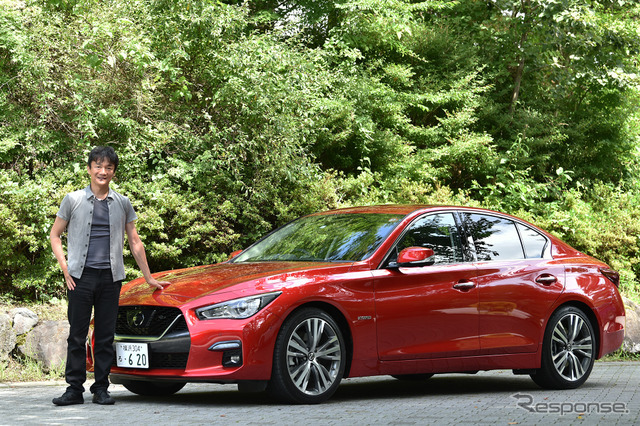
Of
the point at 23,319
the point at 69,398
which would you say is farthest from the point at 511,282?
the point at 23,319

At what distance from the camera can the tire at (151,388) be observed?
25.8ft

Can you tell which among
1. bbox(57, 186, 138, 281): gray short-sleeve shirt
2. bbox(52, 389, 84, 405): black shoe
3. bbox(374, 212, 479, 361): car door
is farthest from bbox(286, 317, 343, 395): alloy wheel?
bbox(52, 389, 84, 405): black shoe

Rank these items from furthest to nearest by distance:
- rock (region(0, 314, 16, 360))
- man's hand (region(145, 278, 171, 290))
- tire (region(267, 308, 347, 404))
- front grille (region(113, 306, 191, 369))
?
rock (region(0, 314, 16, 360)), man's hand (region(145, 278, 171, 290)), tire (region(267, 308, 347, 404)), front grille (region(113, 306, 191, 369))

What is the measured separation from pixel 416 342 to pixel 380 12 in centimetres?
1204

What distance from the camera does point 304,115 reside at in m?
14.5

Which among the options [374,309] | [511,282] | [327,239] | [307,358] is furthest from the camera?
[511,282]

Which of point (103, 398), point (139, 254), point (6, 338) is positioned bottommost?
point (103, 398)

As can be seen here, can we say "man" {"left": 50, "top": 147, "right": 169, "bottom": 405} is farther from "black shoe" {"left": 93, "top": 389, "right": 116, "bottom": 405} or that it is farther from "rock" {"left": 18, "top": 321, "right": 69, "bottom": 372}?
"rock" {"left": 18, "top": 321, "right": 69, "bottom": 372}

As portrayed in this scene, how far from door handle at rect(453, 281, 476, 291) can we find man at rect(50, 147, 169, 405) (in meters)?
2.99

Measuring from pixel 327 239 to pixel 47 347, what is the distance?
3929 mm

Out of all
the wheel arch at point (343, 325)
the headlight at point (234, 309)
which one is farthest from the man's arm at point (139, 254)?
the wheel arch at point (343, 325)

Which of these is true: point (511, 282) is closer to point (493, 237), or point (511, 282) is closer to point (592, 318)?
point (493, 237)

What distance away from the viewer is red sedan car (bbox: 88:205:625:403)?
6.72 m

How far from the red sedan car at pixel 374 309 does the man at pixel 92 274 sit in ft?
0.64
